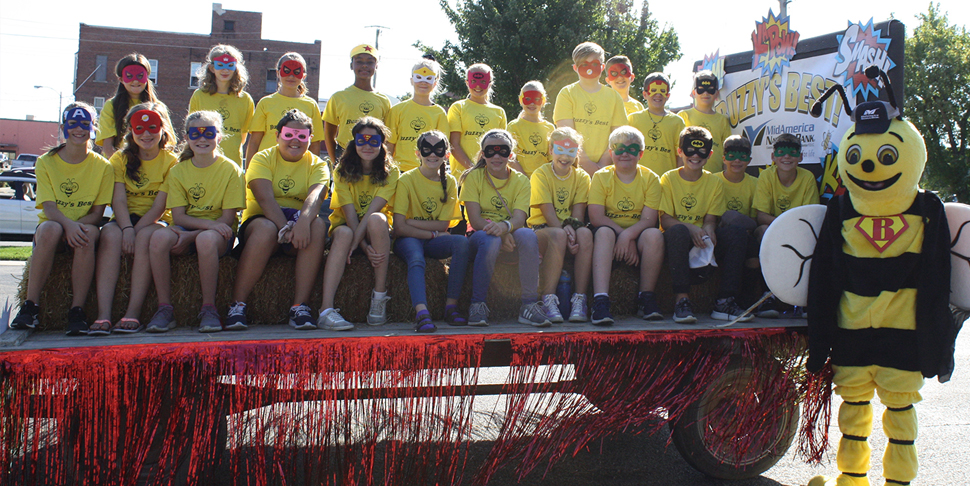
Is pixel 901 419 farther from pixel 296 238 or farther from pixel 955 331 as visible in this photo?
pixel 296 238

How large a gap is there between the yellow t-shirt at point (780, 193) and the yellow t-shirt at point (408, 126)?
2531mm

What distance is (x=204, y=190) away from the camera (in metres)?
3.64

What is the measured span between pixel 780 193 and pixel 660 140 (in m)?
1.13

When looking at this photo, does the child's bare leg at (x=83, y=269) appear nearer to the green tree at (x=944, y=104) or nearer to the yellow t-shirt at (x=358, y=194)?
the yellow t-shirt at (x=358, y=194)

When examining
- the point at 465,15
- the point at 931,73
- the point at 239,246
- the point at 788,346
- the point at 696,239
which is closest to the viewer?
the point at 788,346

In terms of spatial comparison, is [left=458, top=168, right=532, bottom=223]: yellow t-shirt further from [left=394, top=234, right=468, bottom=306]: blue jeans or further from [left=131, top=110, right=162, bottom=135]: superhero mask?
[left=131, top=110, right=162, bottom=135]: superhero mask

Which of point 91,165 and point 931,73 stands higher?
point 931,73

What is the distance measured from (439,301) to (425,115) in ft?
6.47

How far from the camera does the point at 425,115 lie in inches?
199

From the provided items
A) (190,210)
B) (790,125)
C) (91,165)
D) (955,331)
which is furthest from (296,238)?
(790,125)

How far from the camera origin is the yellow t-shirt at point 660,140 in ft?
17.2

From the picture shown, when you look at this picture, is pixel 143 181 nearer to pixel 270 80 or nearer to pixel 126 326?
pixel 126 326

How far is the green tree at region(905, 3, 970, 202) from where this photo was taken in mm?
18969

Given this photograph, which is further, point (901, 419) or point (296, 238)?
point (296, 238)
